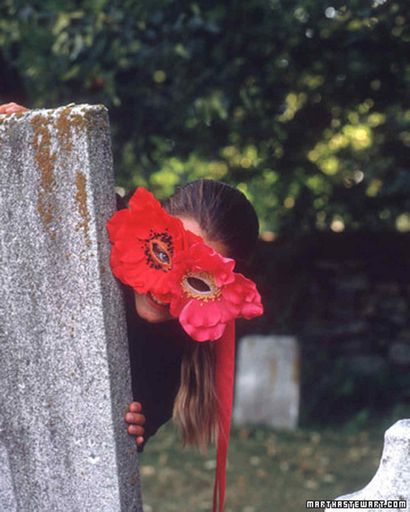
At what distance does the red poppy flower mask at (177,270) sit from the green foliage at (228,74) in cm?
174

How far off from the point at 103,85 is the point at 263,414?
3.01m

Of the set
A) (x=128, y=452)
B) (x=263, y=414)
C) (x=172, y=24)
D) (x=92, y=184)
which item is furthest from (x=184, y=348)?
(x=263, y=414)

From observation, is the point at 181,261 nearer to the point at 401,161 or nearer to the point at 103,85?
the point at 103,85

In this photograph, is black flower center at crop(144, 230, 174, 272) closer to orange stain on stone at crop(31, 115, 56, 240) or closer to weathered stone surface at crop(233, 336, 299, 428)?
orange stain on stone at crop(31, 115, 56, 240)

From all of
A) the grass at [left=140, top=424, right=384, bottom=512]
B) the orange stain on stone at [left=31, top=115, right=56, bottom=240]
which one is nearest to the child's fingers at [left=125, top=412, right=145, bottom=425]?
the orange stain on stone at [left=31, top=115, right=56, bottom=240]

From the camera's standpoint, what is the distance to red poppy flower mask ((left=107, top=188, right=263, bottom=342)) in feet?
6.88

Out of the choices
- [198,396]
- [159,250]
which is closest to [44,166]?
[159,250]

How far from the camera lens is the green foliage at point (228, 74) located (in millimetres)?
3766

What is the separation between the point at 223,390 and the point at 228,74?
6.04 ft

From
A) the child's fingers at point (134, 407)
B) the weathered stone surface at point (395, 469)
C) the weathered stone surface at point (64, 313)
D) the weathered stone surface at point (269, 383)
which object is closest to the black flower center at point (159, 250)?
the weathered stone surface at point (64, 313)

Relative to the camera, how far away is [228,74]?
3.91 m

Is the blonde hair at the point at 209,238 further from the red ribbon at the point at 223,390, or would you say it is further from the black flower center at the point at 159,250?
the black flower center at the point at 159,250

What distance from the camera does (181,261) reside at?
2.11 metres

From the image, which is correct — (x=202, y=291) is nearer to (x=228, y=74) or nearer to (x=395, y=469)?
(x=395, y=469)
